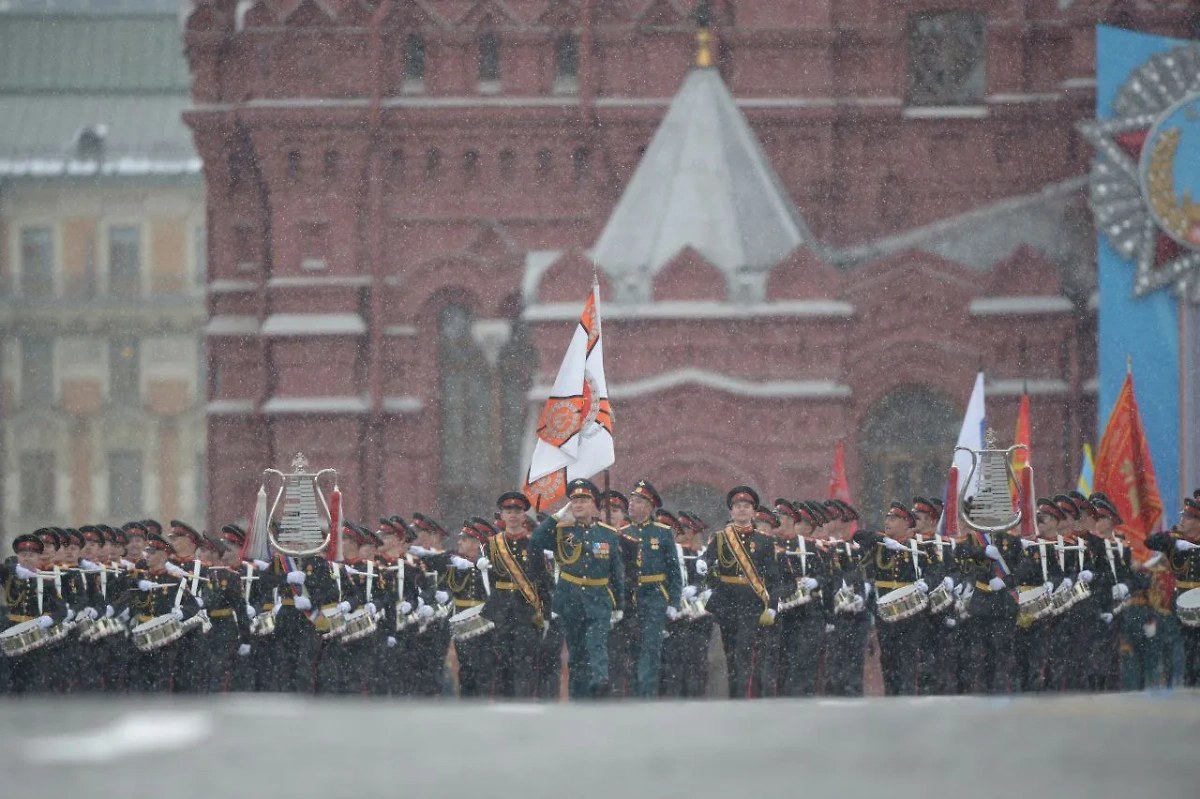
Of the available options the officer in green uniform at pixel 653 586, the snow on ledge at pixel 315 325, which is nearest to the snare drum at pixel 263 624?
the officer in green uniform at pixel 653 586

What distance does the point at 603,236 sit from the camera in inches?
1016

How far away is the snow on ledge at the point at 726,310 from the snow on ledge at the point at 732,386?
70 centimetres

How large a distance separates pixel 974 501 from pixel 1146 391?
11909 mm

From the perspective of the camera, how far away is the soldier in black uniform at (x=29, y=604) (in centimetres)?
1290

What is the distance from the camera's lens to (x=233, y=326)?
2688 centimetres

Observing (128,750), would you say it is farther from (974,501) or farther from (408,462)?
(408,462)

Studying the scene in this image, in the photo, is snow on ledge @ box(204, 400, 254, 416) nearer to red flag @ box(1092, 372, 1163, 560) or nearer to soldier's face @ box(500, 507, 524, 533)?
red flag @ box(1092, 372, 1163, 560)

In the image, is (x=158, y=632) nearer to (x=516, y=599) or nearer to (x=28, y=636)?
(x=28, y=636)

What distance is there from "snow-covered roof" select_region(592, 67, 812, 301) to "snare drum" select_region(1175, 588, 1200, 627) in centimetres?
1245

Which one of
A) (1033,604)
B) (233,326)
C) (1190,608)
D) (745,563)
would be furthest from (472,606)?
(233,326)

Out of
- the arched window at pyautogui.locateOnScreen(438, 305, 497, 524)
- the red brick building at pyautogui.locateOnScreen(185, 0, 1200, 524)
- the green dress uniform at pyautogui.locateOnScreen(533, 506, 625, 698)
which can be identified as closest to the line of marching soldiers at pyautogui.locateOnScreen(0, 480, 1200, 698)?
the green dress uniform at pyautogui.locateOnScreen(533, 506, 625, 698)

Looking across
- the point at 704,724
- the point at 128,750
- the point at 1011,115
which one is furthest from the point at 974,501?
the point at 1011,115

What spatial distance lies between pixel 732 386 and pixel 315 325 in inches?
215

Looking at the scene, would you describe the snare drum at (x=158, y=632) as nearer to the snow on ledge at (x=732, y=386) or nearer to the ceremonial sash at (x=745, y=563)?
the ceremonial sash at (x=745, y=563)
